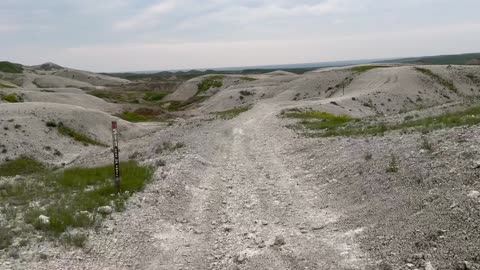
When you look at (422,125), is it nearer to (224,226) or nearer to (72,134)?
(224,226)

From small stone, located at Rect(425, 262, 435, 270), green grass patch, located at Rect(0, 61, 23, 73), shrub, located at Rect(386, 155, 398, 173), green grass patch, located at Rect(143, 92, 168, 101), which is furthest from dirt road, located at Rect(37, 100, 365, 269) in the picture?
green grass patch, located at Rect(0, 61, 23, 73)

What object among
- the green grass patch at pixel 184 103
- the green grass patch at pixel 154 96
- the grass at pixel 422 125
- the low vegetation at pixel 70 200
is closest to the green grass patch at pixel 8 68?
the green grass patch at pixel 154 96

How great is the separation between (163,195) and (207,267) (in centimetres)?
541

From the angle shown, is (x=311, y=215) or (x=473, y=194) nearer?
(x=473, y=194)

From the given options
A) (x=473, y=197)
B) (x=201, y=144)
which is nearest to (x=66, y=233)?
(x=473, y=197)

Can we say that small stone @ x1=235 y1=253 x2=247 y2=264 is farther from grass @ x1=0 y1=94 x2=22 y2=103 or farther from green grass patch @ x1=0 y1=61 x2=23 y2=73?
green grass patch @ x1=0 y1=61 x2=23 y2=73

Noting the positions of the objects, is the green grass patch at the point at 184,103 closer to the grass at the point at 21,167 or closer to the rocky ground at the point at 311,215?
the grass at the point at 21,167

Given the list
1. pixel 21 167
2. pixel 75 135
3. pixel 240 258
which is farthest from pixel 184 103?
pixel 240 258

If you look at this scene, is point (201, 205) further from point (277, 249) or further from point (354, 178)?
point (354, 178)

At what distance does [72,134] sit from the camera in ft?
161

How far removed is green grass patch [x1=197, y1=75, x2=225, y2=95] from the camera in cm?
13525

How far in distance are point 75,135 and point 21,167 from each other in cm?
1304

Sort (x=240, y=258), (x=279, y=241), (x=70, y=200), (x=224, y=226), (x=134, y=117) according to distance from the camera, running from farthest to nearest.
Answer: (x=134, y=117), (x=70, y=200), (x=224, y=226), (x=279, y=241), (x=240, y=258)

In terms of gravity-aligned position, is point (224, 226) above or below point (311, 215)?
below
